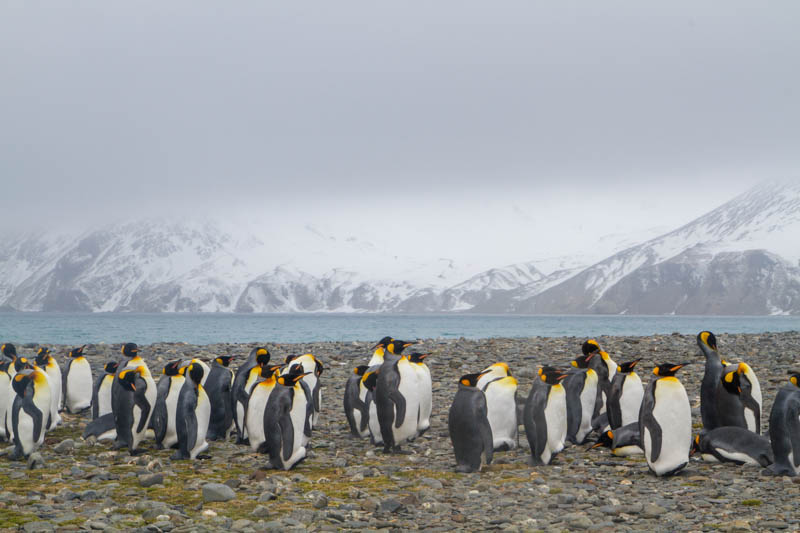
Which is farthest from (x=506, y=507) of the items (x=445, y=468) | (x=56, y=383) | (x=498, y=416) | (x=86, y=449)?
(x=56, y=383)

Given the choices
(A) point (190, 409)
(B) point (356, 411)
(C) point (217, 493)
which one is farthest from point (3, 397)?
(C) point (217, 493)

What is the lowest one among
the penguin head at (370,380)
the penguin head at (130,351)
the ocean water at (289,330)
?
the ocean water at (289,330)

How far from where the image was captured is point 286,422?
820 centimetres

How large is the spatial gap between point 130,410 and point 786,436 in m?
6.96

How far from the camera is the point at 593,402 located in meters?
9.96

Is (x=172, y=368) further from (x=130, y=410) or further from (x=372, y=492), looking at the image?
(x=372, y=492)

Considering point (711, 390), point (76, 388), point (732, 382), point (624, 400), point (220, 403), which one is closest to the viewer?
point (732, 382)

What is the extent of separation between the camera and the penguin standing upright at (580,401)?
938 cm

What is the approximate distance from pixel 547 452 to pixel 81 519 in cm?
459

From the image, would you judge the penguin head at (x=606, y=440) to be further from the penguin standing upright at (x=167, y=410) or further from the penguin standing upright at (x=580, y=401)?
the penguin standing upright at (x=167, y=410)

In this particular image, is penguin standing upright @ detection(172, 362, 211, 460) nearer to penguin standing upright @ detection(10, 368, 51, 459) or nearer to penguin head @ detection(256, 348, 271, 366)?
penguin head @ detection(256, 348, 271, 366)

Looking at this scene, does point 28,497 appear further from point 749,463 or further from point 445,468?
point 749,463

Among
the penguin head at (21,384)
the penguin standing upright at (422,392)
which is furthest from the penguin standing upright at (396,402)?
the penguin head at (21,384)

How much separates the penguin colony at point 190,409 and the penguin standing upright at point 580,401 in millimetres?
3067
